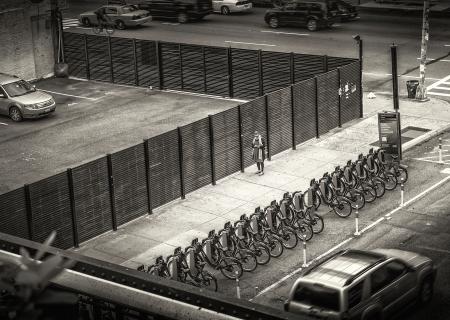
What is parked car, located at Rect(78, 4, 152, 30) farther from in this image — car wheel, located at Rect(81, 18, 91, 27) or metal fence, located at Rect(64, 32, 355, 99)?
metal fence, located at Rect(64, 32, 355, 99)

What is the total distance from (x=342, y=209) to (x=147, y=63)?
19.3m

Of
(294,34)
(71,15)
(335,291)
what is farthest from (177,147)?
(71,15)

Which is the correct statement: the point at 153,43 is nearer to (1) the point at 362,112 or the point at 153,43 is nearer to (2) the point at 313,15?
(1) the point at 362,112

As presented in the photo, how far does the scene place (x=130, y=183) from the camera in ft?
80.0

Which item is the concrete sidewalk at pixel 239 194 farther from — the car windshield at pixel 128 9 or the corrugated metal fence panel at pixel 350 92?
the car windshield at pixel 128 9

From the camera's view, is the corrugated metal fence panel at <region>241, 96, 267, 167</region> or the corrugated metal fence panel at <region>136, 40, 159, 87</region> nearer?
the corrugated metal fence panel at <region>241, 96, 267, 167</region>

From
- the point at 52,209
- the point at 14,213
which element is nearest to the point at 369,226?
the point at 52,209

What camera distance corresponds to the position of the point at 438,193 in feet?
86.1

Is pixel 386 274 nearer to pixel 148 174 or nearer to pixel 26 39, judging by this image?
pixel 148 174

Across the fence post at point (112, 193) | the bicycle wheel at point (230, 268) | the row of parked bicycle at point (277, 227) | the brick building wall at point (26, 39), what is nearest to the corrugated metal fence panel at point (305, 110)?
the row of parked bicycle at point (277, 227)

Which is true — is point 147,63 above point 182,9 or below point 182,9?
below

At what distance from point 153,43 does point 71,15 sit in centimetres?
2292

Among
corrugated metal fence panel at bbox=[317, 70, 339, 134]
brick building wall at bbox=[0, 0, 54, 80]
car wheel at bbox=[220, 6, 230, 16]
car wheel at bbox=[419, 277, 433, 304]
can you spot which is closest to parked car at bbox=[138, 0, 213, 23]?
car wheel at bbox=[220, 6, 230, 16]

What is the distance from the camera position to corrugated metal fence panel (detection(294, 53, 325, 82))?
35.7 metres
